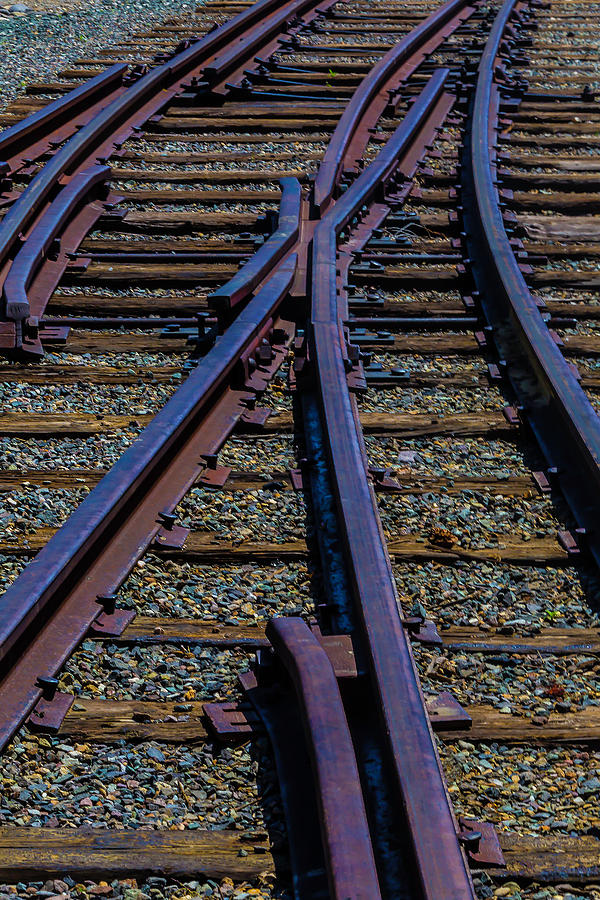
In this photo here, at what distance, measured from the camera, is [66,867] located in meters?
2.56

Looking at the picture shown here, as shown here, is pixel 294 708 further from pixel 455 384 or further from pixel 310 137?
pixel 310 137

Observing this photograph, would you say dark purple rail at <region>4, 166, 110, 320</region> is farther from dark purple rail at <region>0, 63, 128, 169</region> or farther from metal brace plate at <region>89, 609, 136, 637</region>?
metal brace plate at <region>89, 609, 136, 637</region>

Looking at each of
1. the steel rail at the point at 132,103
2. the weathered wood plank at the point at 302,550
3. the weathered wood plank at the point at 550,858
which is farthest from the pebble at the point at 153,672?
the steel rail at the point at 132,103

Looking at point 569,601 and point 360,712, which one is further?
point 569,601

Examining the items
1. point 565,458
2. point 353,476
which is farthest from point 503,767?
point 565,458

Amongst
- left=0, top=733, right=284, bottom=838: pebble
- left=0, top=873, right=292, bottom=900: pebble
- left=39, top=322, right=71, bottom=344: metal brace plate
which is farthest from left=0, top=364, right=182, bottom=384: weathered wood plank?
left=0, top=873, right=292, bottom=900: pebble

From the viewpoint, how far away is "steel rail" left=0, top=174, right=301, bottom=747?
3135 millimetres

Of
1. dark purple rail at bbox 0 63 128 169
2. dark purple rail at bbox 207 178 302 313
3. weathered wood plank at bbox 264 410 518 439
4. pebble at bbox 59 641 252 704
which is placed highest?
dark purple rail at bbox 0 63 128 169

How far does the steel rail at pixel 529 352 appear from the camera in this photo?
424cm

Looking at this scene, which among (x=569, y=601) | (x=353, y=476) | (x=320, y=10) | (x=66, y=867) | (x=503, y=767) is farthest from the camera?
(x=320, y=10)

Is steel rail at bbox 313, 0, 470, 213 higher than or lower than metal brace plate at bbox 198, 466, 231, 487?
higher

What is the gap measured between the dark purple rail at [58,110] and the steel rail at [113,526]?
3548 millimetres

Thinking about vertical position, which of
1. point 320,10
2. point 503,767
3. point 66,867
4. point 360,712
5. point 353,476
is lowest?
point 66,867

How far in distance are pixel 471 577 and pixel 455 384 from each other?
5.38 ft
